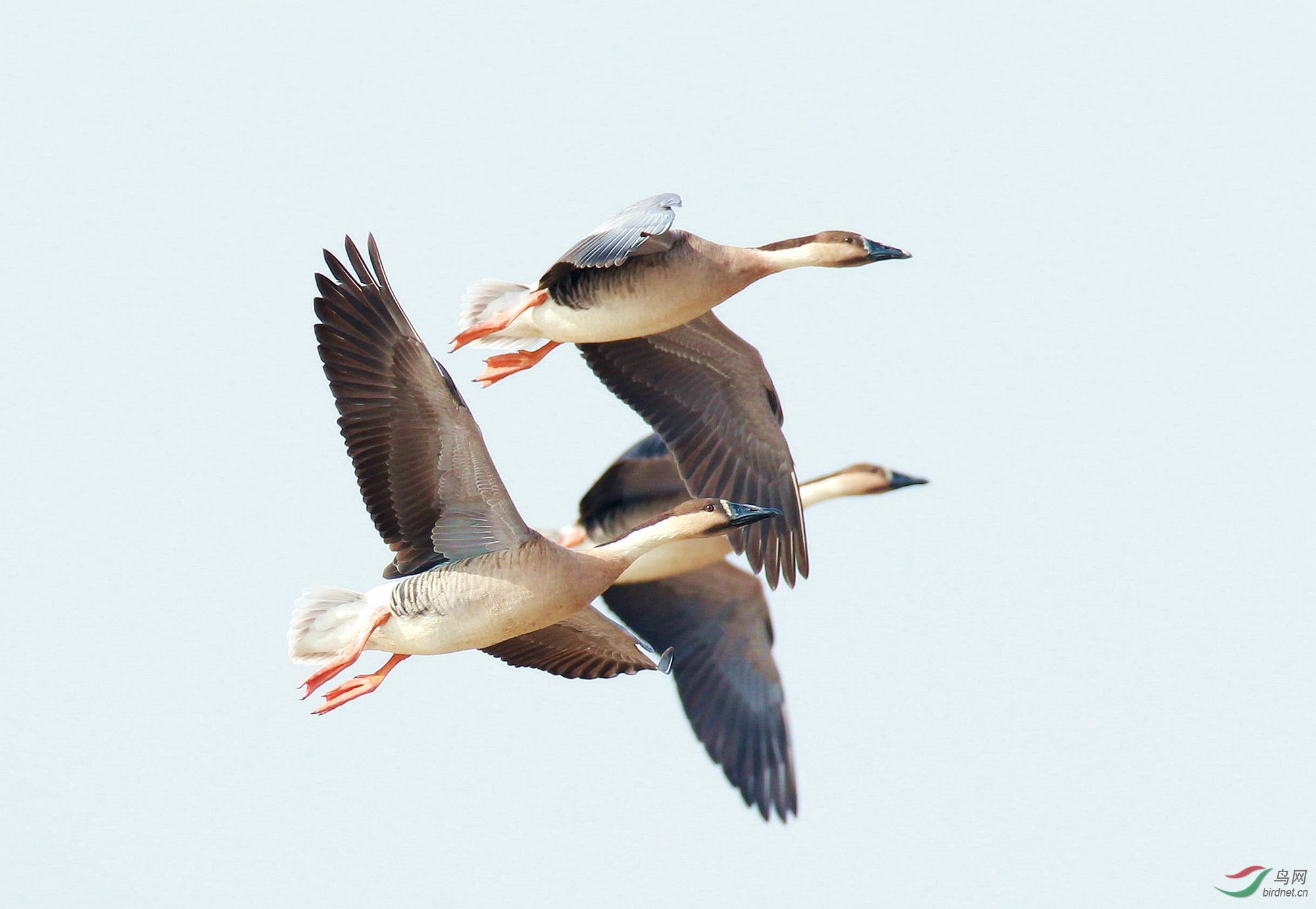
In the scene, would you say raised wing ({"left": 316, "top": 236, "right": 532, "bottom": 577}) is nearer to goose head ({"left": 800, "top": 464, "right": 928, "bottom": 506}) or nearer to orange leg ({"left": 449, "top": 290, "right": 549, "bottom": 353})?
orange leg ({"left": 449, "top": 290, "right": 549, "bottom": 353})

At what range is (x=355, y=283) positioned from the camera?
26.4 ft

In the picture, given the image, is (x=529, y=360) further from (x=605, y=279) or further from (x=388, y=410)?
(x=388, y=410)

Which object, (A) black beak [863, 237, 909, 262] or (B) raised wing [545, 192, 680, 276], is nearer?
(B) raised wing [545, 192, 680, 276]

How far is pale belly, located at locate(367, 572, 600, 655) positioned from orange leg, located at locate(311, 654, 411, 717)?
0.65 feet

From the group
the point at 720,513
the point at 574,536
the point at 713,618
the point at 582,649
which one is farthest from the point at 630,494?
the point at 720,513

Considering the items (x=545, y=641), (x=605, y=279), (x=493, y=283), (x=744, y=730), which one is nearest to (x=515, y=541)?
(x=545, y=641)

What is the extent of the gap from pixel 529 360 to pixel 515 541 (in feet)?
6.65

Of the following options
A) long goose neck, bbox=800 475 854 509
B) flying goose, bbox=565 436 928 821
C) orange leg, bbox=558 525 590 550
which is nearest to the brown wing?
flying goose, bbox=565 436 928 821

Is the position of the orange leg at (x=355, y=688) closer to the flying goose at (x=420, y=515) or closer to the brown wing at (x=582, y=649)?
the flying goose at (x=420, y=515)

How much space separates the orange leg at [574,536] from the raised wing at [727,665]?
55cm

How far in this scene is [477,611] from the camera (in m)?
7.85

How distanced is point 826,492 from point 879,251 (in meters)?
2.74

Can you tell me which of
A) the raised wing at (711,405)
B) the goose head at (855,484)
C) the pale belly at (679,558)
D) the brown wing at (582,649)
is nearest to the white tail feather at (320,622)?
the brown wing at (582,649)

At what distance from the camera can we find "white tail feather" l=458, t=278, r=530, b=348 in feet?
32.8
